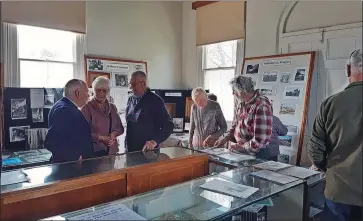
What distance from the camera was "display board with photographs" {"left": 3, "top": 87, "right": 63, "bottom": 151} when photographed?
3098 millimetres

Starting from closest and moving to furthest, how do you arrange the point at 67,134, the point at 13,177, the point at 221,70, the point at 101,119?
the point at 13,177 → the point at 67,134 → the point at 101,119 → the point at 221,70

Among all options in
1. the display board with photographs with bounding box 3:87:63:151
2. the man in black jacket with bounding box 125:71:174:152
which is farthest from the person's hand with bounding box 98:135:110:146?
the display board with photographs with bounding box 3:87:63:151

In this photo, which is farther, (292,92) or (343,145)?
(292,92)

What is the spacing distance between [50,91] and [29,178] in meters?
2.31

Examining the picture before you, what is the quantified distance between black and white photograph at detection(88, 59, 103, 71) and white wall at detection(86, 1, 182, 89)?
12 centimetres

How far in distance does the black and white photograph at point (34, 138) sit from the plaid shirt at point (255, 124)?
7.21 feet

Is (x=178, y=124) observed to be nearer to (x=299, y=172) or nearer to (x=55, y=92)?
(x=55, y=92)

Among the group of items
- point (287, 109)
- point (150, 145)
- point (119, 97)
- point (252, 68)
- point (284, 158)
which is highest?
point (252, 68)

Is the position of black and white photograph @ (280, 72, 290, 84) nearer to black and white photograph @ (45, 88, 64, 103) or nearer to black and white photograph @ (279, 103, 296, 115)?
black and white photograph @ (279, 103, 296, 115)

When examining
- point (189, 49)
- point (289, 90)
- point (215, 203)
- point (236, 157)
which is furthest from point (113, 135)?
point (189, 49)

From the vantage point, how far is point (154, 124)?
237cm

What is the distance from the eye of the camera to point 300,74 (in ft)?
10.7

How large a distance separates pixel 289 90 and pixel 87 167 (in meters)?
2.52

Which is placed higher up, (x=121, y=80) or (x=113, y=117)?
(x=121, y=80)
